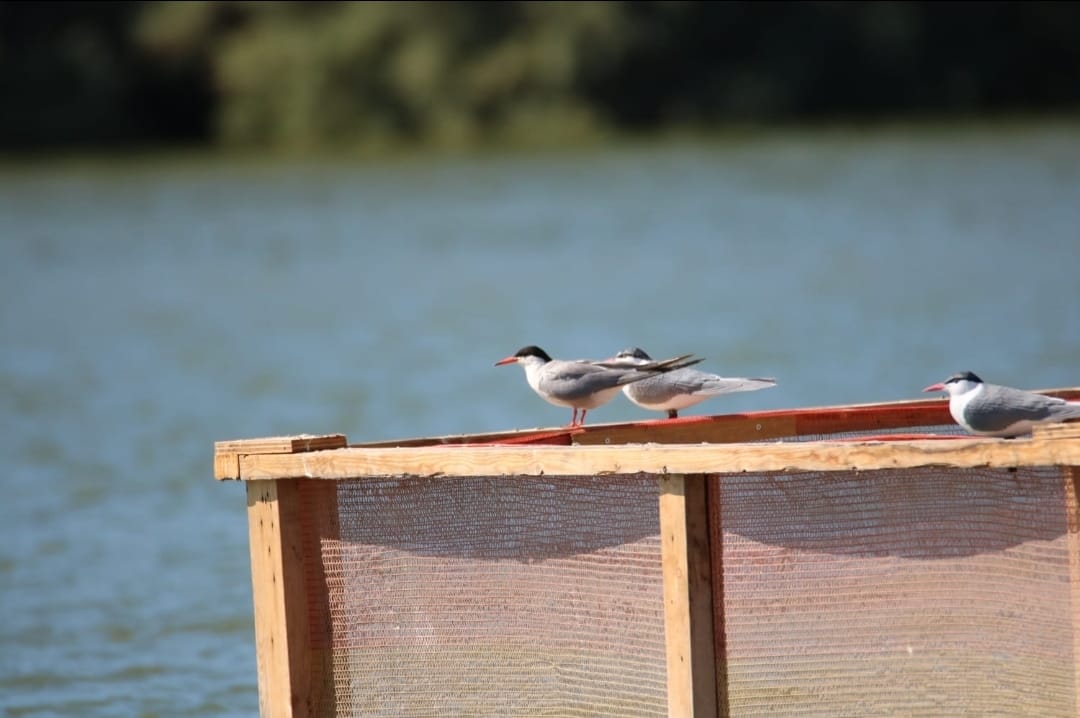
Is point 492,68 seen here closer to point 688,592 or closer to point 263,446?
point 263,446

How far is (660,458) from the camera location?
16.2 feet

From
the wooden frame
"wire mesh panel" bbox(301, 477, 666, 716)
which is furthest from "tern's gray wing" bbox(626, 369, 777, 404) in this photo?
"wire mesh panel" bbox(301, 477, 666, 716)

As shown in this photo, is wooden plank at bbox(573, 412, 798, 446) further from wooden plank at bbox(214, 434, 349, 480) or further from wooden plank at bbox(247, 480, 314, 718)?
wooden plank at bbox(247, 480, 314, 718)

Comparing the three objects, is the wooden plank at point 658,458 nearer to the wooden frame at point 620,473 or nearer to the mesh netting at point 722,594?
the wooden frame at point 620,473

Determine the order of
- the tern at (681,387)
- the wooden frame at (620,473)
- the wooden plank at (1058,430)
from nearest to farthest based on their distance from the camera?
1. the wooden plank at (1058,430)
2. the wooden frame at (620,473)
3. the tern at (681,387)

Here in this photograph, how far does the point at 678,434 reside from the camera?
6199mm

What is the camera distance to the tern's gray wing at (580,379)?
20.8ft

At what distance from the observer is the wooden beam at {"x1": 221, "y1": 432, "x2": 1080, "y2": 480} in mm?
4574

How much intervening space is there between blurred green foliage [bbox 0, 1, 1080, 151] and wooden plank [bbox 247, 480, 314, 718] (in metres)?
36.9

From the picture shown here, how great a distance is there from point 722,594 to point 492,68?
125 ft

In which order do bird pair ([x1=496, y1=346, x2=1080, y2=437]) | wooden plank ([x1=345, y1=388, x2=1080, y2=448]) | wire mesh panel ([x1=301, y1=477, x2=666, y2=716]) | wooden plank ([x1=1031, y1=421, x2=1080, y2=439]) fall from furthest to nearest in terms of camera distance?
1. bird pair ([x1=496, y1=346, x2=1080, y2=437])
2. wooden plank ([x1=345, y1=388, x2=1080, y2=448])
3. wire mesh panel ([x1=301, y1=477, x2=666, y2=716])
4. wooden plank ([x1=1031, y1=421, x2=1080, y2=439])

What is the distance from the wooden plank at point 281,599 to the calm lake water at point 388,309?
2550mm

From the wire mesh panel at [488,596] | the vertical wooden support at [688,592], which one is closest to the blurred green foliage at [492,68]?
the wire mesh panel at [488,596]

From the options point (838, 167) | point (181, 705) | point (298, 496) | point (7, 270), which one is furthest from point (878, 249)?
point (298, 496)
